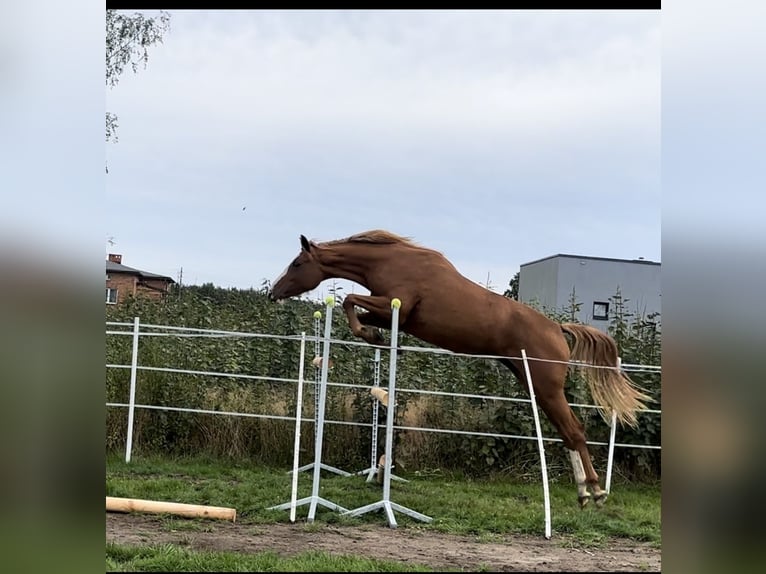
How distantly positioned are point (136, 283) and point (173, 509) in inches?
124

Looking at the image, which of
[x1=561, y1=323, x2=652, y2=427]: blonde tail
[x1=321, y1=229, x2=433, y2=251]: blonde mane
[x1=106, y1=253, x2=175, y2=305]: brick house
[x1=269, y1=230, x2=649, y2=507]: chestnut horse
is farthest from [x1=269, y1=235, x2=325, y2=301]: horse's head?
[x1=106, y1=253, x2=175, y2=305]: brick house

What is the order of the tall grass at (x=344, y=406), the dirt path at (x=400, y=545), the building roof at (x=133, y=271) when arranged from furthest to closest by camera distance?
the building roof at (x=133, y=271) < the tall grass at (x=344, y=406) < the dirt path at (x=400, y=545)

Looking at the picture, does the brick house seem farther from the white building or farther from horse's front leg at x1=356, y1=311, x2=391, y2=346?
the white building

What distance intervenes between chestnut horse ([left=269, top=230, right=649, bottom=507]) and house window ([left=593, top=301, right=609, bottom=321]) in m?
1.96

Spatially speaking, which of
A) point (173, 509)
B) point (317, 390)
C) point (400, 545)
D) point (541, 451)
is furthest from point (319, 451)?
point (541, 451)

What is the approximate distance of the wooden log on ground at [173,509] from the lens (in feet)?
11.4

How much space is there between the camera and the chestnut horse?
3992 millimetres

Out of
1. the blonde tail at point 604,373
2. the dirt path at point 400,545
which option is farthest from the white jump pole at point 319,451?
the blonde tail at point 604,373

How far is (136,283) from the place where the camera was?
6066mm

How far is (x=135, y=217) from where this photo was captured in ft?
18.9

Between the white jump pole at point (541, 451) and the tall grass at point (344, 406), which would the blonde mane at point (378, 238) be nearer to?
the white jump pole at point (541, 451)
